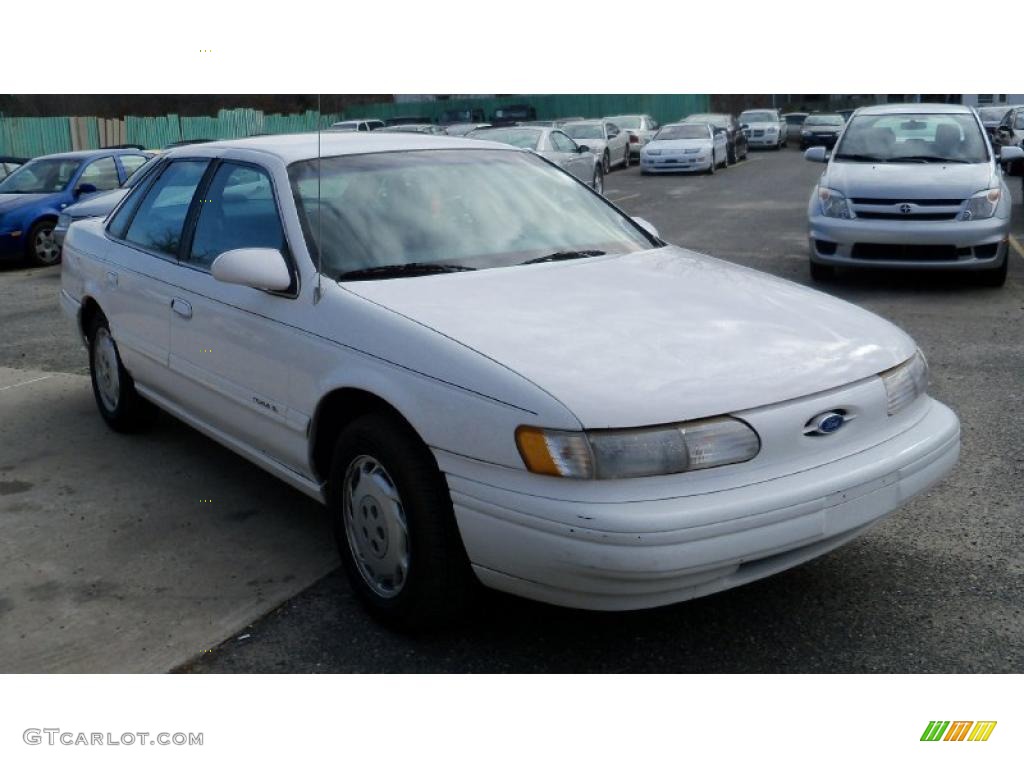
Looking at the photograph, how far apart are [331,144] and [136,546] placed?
1.77 meters

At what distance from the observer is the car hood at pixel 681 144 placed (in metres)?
25.4

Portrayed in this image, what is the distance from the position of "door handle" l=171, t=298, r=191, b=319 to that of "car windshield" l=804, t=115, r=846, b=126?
29.3 m

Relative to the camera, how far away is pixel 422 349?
3.37 metres

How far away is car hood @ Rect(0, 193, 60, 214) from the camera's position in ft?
44.9

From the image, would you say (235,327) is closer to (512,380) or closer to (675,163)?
(512,380)

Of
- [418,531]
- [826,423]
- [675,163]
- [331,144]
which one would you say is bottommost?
[675,163]

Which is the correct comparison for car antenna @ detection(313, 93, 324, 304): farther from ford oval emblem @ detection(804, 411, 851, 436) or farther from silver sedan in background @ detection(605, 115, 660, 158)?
silver sedan in background @ detection(605, 115, 660, 158)

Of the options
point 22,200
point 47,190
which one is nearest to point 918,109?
point 47,190

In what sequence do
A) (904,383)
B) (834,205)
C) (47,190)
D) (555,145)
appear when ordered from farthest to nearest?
(555,145)
(47,190)
(834,205)
(904,383)

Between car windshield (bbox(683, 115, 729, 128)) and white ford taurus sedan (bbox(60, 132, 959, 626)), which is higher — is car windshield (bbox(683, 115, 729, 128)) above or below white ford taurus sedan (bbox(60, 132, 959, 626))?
below

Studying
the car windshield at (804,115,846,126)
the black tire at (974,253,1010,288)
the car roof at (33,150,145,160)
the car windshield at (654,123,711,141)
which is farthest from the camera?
the car windshield at (804,115,846,126)

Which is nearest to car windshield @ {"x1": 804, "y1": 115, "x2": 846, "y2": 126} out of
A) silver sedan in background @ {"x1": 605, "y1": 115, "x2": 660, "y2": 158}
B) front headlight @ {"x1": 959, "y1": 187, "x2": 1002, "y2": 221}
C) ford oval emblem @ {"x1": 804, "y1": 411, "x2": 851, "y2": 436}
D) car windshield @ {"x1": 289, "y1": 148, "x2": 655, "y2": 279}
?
silver sedan in background @ {"x1": 605, "y1": 115, "x2": 660, "y2": 158}

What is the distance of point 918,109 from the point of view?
10.6 metres
